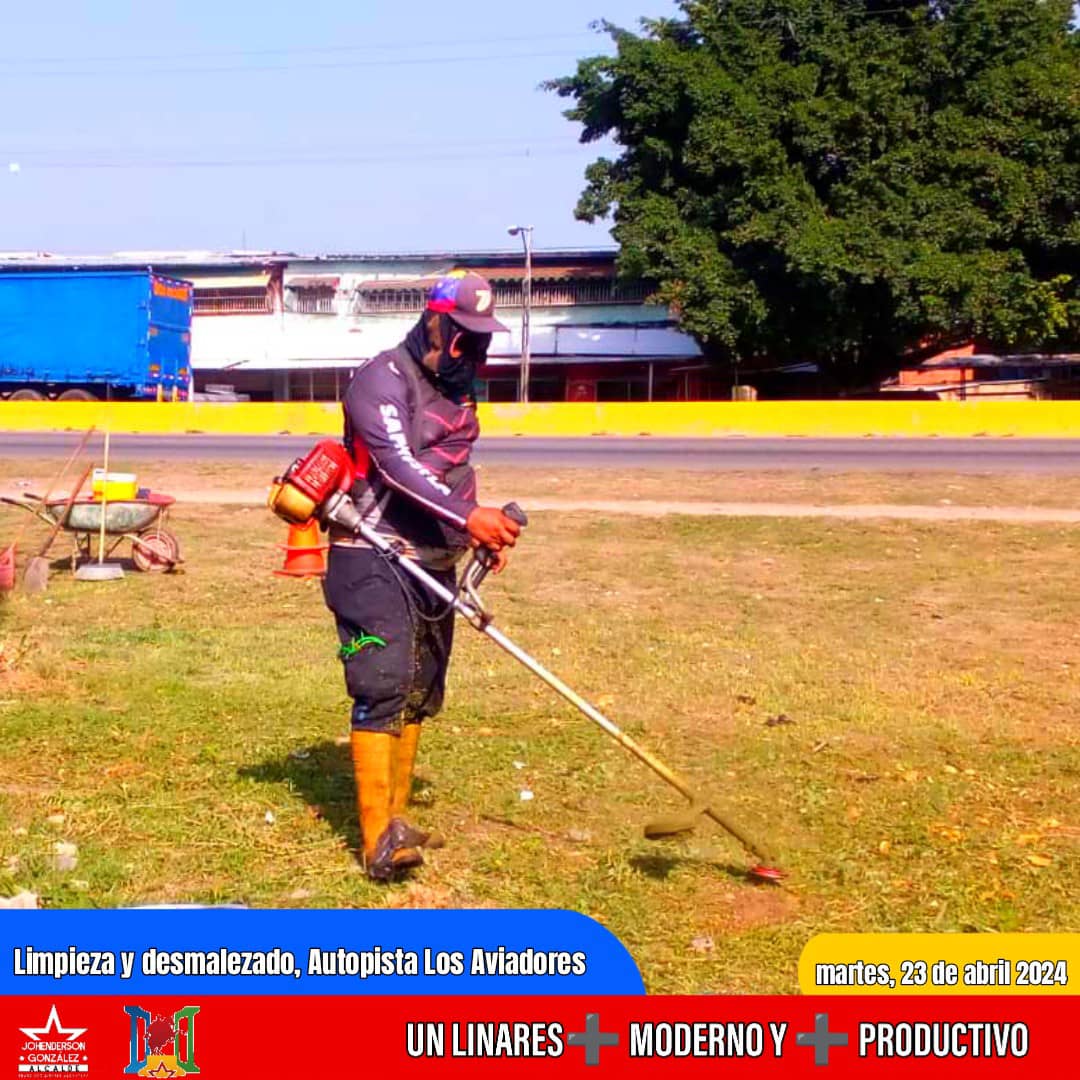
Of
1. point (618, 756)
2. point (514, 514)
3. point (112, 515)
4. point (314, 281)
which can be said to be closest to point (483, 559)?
point (514, 514)

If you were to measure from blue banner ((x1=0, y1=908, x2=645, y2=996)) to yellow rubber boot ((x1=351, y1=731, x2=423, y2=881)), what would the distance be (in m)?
0.78

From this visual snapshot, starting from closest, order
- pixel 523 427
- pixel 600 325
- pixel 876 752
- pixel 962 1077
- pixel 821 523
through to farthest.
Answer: pixel 962 1077
pixel 876 752
pixel 821 523
pixel 523 427
pixel 600 325

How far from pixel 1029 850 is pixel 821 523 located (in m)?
9.30

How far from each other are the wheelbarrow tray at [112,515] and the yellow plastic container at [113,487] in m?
0.07

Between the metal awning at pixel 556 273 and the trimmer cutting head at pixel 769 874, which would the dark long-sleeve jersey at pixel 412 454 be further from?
the metal awning at pixel 556 273

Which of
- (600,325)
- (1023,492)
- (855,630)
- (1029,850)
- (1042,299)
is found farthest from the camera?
(600,325)

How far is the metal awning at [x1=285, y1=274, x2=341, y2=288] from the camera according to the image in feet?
158

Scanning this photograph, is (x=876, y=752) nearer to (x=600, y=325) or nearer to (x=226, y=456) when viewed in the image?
(x=226, y=456)

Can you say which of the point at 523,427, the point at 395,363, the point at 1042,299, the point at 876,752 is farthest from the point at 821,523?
the point at 1042,299

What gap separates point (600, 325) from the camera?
45.6 m

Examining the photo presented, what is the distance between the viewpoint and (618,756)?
6.59 metres

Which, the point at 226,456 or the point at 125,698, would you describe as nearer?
the point at 125,698

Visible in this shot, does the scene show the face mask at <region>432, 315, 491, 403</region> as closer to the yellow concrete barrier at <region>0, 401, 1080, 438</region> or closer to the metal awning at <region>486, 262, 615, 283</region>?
the yellow concrete barrier at <region>0, 401, 1080, 438</region>

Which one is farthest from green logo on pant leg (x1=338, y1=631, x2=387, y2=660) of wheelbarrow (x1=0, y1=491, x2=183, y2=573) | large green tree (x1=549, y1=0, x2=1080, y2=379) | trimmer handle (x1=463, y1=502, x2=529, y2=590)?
large green tree (x1=549, y1=0, x2=1080, y2=379)
